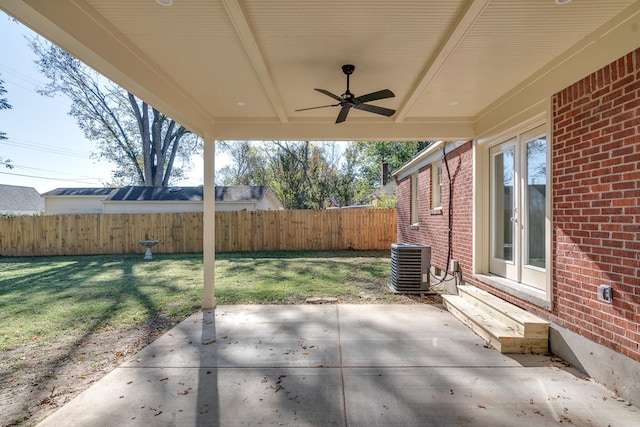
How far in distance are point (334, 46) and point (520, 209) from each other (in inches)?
126

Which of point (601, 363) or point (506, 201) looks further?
point (506, 201)

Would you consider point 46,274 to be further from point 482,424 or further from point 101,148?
point 101,148

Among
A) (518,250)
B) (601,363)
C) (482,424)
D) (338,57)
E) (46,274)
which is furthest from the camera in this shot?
(46,274)

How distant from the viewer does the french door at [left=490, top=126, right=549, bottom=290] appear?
3.88m

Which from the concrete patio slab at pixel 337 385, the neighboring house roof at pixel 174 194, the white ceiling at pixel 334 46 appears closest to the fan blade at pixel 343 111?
the white ceiling at pixel 334 46

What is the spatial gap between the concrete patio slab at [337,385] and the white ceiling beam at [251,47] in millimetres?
3078

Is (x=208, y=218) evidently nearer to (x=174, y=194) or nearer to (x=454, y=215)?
(x=454, y=215)

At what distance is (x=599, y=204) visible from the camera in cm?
286

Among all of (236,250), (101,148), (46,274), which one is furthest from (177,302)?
(101,148)

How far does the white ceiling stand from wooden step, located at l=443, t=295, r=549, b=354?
8.85 feet

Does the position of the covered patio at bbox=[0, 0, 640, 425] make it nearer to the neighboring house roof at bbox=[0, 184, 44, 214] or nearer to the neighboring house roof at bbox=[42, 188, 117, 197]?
the neighboring house roof at bbox=[42, 188, 117, 197]

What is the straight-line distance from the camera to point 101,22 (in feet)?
8.71

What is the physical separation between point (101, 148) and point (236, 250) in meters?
14.2

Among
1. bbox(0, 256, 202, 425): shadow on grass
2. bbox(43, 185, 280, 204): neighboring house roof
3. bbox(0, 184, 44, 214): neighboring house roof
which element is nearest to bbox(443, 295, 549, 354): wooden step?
bbox(0, 256, 202, 425): shadow on grass
